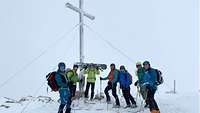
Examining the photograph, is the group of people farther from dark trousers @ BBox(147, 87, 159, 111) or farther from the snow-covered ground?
the snow-covered ground

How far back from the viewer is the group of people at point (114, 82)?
17359 mm

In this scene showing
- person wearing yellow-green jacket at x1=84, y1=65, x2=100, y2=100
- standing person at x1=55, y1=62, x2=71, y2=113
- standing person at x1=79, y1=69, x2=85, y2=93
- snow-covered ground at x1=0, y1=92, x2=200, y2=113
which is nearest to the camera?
standing person at x1=55, y1=62, x2=71, y2=113

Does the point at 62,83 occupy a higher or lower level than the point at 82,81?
lower

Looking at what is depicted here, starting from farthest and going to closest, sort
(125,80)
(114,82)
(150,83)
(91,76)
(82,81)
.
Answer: (82,81)
(91,76)
(114,82)
(125,80)
(150,83)

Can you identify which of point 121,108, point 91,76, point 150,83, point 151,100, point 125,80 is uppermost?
point 91,76

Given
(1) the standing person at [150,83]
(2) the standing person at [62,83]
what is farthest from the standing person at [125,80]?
(2) the standing person at [62,83]

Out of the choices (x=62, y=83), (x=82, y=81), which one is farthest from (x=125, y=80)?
(x=82, y=81)

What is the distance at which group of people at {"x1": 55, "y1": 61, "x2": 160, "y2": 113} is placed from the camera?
1736 centimetres

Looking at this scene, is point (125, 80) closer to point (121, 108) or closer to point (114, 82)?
point (114, 82)

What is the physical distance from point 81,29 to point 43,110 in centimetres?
876

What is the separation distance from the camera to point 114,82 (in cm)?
2059

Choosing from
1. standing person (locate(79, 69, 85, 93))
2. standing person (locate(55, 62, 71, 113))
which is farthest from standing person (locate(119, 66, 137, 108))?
standing person (locate(79, 69, 85, 93))

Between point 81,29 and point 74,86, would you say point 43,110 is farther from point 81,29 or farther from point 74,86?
point 81,29

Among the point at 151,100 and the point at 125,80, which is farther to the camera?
the point at 125,80
